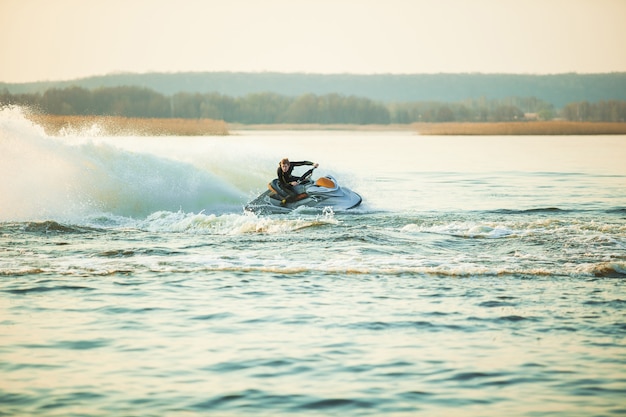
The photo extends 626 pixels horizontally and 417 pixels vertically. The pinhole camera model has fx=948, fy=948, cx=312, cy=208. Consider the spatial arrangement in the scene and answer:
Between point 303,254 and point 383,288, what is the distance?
3.52 m

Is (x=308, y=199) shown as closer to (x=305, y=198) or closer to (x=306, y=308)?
(x=305, y=198)

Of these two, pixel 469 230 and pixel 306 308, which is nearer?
pixel 306 308

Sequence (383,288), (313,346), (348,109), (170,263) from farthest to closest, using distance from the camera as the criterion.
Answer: (348,109) < (170,263) < (383,288) < (313,346)

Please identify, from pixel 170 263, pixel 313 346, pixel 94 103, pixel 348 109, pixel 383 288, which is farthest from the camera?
pixel 348 109

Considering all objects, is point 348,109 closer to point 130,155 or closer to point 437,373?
point 130,155

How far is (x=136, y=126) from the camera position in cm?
10394

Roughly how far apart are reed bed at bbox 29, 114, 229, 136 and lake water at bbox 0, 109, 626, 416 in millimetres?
46033

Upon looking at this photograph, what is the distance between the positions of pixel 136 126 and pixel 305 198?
272ft

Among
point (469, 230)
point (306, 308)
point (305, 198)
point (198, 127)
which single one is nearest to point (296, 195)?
point (305, 198)

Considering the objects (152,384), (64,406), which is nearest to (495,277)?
(152,384)

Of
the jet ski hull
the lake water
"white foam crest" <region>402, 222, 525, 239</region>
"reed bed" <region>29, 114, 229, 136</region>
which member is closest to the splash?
Result: the lake water

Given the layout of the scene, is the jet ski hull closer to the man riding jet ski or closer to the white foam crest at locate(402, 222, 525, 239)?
the man riding jet ski

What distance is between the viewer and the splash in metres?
25.3

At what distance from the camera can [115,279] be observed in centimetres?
1463
